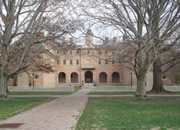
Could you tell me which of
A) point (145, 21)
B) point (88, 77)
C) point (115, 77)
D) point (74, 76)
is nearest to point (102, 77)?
point (115, 77)

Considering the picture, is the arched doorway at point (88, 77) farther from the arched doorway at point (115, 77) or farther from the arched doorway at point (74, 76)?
the arched doorway at point (115, 77)

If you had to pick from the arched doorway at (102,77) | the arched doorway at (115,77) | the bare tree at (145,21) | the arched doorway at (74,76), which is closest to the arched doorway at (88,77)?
the arched doorway at (102,77)

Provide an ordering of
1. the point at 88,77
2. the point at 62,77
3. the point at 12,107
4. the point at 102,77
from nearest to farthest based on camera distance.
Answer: the point at 12,107
the point at 88,77
the point at 102,77
the point at 62,77

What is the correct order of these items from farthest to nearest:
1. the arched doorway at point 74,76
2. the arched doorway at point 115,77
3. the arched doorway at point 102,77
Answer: the arched doorway at point 74,76
the arched doorway at point 102,77
the arched doorway at point 115,77

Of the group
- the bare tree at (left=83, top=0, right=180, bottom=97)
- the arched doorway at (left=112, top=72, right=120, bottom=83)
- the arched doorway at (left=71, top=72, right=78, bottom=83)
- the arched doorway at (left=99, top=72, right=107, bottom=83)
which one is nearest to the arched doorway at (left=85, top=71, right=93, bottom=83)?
the arched doorway at (left=99, top=72, right=107, bottom=83)

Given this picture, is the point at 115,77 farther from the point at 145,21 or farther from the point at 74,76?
the point at 145,21

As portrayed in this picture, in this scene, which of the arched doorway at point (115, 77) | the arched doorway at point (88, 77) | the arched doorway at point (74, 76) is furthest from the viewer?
the arched doorway at point (74, 76)

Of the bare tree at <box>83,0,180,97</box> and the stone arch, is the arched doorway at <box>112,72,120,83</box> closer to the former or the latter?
the stone arch

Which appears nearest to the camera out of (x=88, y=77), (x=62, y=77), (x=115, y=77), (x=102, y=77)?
(x=115, y=77)

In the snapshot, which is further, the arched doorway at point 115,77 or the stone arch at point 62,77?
the stone arch at point 62,77

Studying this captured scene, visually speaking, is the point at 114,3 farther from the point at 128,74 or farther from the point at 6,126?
the point at 128,74

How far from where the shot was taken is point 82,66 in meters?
58.4

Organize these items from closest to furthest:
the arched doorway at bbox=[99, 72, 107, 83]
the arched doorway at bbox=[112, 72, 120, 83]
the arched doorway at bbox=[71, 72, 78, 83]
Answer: the arched doorway at bbox=[112, 72, 120, 83] < the arched doorway at bbox=[99, 72, 107, 83] < the arched doorway at bbox=[71, 72, 78, 83]

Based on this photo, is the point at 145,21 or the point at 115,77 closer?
the point at 145,21
